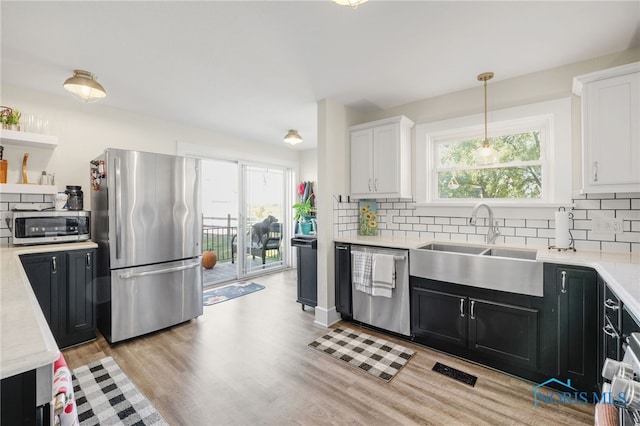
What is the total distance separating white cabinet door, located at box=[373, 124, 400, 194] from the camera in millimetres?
3100

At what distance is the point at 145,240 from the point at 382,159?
8.64 feet

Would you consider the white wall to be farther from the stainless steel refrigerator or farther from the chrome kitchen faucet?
the chrome kitchen faucet

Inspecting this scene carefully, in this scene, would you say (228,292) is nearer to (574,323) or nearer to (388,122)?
(388,122)

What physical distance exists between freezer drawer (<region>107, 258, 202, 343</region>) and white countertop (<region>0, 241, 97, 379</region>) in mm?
1360

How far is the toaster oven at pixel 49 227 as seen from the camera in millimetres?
2488

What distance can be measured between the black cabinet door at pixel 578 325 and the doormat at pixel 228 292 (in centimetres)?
359

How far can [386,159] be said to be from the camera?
10.4 ft

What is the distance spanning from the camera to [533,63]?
94.0 inches

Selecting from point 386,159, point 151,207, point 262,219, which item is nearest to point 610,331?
point 386,159

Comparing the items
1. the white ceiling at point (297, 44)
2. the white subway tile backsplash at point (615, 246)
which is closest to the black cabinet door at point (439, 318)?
the white subway tile backsplash at point (615, 246)

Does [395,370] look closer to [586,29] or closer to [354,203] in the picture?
[354,203]

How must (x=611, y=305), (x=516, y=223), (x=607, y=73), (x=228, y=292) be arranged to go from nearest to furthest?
(x=611, y=305)
(x=607, y=73)
(x=516, y=223)
(x=228, y=292)

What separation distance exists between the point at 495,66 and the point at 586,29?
1.93 ft

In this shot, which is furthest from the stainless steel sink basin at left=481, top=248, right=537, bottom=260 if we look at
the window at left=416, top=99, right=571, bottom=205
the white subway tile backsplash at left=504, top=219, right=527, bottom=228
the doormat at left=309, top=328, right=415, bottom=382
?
the doormat at left=309, top=328, right=415, bottom=382
